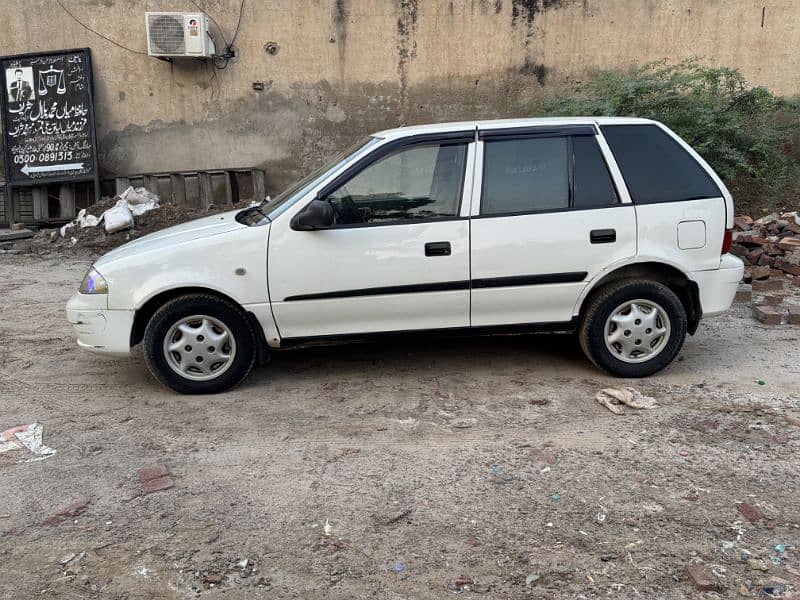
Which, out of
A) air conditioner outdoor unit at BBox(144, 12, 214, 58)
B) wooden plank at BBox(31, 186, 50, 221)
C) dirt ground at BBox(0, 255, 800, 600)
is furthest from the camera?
wooden plank at BBox(31, 186, 50, 221)

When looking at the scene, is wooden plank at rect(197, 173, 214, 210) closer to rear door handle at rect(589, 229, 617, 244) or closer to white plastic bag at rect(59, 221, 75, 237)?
white plastic bag at rect(59, 221, 75, 237)

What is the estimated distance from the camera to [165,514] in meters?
3.33

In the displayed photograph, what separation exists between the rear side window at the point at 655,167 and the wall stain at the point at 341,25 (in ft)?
22.5

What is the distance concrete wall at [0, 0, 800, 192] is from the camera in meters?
10.6

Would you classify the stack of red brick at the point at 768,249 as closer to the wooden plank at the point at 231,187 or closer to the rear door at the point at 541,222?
the rear door at the point at 541,222

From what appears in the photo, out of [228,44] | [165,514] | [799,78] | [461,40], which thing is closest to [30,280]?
[228,44]

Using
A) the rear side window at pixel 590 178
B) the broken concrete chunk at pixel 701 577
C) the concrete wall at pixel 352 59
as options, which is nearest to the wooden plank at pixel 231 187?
the concrete wall at pixel 352 59

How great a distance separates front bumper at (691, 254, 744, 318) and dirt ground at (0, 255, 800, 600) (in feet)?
1.66

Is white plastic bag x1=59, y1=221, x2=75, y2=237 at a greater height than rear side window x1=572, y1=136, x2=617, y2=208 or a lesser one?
lesser

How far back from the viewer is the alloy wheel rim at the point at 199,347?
4598 mm

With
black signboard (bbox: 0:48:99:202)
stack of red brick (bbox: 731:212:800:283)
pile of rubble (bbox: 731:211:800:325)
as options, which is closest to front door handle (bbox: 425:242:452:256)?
pile of rubble (bbox: 731:211:800:325)

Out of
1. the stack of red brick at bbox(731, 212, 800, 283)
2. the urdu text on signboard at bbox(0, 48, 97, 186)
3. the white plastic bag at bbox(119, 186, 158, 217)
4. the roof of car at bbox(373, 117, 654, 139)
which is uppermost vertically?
the urdu text on signboard at bbox(0, 48, 97, 186)

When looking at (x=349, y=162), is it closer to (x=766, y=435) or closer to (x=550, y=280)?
(x=550, y=280)

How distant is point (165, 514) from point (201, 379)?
1.46 metres
